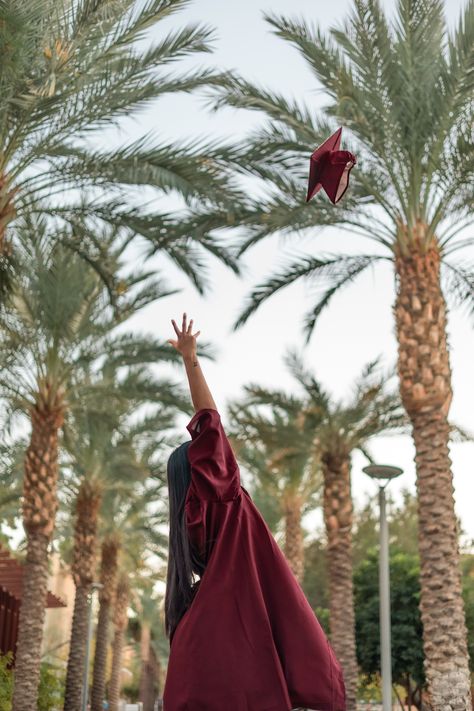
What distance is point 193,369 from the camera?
335 cm

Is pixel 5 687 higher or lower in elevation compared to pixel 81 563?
lower

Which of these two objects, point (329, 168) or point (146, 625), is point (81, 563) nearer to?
point (329, 168)

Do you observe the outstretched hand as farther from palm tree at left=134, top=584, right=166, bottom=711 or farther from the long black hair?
palm tree at left=134, top=584, right=166, bottom=711

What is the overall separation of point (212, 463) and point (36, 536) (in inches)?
624

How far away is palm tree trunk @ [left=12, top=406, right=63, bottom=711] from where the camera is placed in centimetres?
1752

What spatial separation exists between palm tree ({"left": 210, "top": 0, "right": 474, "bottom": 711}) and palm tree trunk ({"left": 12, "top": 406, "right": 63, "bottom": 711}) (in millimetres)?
6263

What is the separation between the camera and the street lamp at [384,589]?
12320mm

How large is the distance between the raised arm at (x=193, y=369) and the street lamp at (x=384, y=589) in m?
9.71

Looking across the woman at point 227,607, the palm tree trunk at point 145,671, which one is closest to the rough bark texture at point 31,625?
the woman at point 227,607

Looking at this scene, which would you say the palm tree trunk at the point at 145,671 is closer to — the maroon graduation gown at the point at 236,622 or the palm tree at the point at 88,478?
the palm tree at the point at 88,478

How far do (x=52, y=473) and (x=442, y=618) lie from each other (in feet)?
29.1

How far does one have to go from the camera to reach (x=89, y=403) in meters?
20.4

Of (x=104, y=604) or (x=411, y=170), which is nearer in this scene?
(x=411, y=170)

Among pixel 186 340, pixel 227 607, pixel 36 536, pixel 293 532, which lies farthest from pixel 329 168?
pixel 293 532
